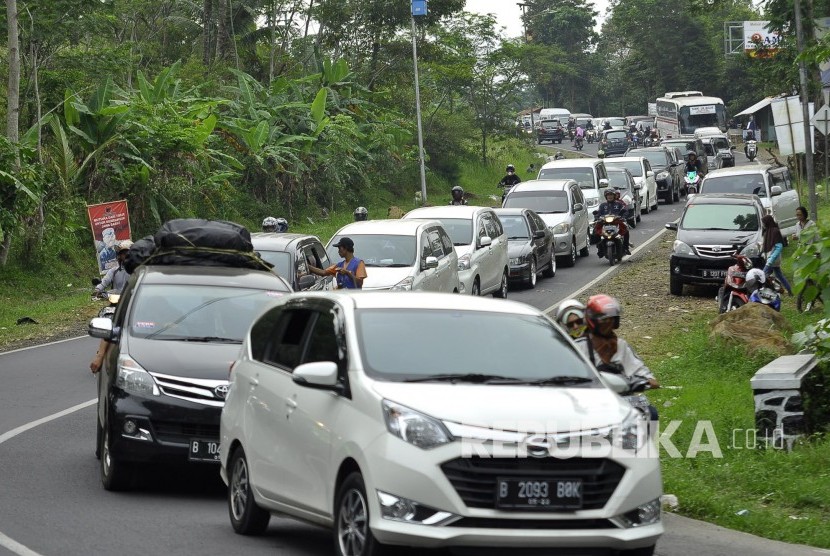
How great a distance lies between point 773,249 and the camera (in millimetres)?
22156

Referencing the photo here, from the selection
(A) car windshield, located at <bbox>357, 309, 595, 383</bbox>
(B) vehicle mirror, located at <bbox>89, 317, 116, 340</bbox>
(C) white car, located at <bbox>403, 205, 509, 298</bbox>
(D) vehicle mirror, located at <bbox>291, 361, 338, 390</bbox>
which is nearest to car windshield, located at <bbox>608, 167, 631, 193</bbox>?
(C) white car, located at <bbox>403, 205, 509, 298</bbox>

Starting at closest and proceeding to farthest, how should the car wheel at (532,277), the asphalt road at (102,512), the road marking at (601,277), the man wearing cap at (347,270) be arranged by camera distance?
the asphalt road at (102,512) → the man wearing cap at (347,270) → the road marking at (601,277) → the car wheel at (532,277)

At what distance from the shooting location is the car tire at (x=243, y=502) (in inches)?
348

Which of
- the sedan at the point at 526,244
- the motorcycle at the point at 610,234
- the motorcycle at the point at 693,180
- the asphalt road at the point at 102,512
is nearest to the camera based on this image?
the asphalt road at the point at 102,512

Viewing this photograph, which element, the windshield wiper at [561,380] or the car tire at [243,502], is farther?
the car tire at [243,502]

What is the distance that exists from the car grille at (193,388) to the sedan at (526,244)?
662 inches

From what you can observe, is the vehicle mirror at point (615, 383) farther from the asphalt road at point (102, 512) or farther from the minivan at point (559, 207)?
the minivan at point (559, 207)

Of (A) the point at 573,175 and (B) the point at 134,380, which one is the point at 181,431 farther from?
(A) the point at 573,175

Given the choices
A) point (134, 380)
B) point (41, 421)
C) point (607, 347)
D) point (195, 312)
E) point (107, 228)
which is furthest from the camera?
point (107, 228)

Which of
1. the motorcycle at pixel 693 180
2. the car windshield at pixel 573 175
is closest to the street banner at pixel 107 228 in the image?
the car windshield at pixel 573 175

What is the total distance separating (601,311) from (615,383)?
79 cm

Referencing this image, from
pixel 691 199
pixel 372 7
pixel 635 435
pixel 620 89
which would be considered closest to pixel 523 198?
pixel 691 199

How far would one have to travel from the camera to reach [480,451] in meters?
6.65

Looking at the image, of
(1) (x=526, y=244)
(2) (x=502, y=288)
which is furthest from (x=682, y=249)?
(1) (x=526, y=244)
